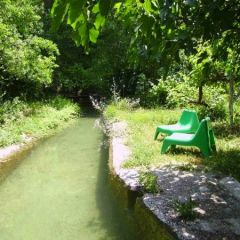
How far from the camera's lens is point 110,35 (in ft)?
73.5

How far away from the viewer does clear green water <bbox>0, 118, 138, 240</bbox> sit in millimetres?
6352

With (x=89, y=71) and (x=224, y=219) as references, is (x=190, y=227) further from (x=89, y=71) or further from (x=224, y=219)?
(x=89, y=71)

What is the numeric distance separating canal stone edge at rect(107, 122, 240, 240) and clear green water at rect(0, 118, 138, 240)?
0.62 meters

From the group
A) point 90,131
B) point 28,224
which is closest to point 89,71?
point 90,131

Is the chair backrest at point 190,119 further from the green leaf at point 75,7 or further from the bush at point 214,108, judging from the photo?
the green leaf at point 75,7

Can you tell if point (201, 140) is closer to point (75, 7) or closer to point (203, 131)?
point (203, 131)

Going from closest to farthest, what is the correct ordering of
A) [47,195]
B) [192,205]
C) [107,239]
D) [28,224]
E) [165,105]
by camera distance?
[192,205], [107,239], [28,224], [47,195], [165,105]

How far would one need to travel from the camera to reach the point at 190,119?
1023cm

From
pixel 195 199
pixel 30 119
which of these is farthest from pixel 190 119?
pixel 30 119

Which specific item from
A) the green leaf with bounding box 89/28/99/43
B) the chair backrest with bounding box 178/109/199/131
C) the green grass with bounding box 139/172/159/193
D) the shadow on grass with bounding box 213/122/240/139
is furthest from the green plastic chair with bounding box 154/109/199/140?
the green leaf with bounding box 89/28/99/43

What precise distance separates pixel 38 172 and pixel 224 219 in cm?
550

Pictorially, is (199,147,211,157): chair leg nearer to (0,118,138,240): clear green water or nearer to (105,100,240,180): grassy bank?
(105,100,240,180): grassy bank

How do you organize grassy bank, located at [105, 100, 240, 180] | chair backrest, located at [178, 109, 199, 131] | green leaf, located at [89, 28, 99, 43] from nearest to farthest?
green leaf, located at [89, 28, 99, 43] → grassy bank, located at [105, 100, 240, 180] → chair backrest, located at [178, 109, 199, 131]

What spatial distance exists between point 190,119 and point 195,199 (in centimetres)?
454
